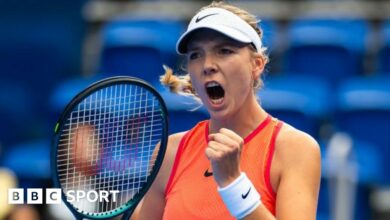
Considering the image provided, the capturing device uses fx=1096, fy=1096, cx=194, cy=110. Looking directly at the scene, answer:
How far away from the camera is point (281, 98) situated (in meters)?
7.17

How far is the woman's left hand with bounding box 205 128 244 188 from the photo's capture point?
3.07 m

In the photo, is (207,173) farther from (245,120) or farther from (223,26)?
(223,26)

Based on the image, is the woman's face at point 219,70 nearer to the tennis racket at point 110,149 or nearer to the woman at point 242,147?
the woman at point 242,147

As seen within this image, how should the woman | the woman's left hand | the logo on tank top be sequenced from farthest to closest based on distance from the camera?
the logo on tank top, the woman, the woman's left hand

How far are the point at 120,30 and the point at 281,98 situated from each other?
189 cm

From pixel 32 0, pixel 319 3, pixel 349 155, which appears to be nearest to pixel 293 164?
pixel 349 155

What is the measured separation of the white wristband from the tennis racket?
402 millimetres

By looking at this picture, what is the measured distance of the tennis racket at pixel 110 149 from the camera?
11.4 feet

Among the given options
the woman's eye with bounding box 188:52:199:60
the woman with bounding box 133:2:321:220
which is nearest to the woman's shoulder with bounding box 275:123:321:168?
the woman with bounding box 133:2:321:220

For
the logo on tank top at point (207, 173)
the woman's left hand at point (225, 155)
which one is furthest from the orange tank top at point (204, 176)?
the woman's left hand at point (225, 155)

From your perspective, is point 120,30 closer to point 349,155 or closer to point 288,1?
point 288,1

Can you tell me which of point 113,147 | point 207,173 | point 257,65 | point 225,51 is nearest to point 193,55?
point 225,51

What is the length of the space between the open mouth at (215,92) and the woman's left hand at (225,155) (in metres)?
0.26

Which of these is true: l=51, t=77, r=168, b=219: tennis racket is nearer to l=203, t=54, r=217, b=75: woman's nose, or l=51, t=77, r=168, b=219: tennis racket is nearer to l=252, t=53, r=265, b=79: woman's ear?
l=203, t=54, r=217, b=75: woman's nose
